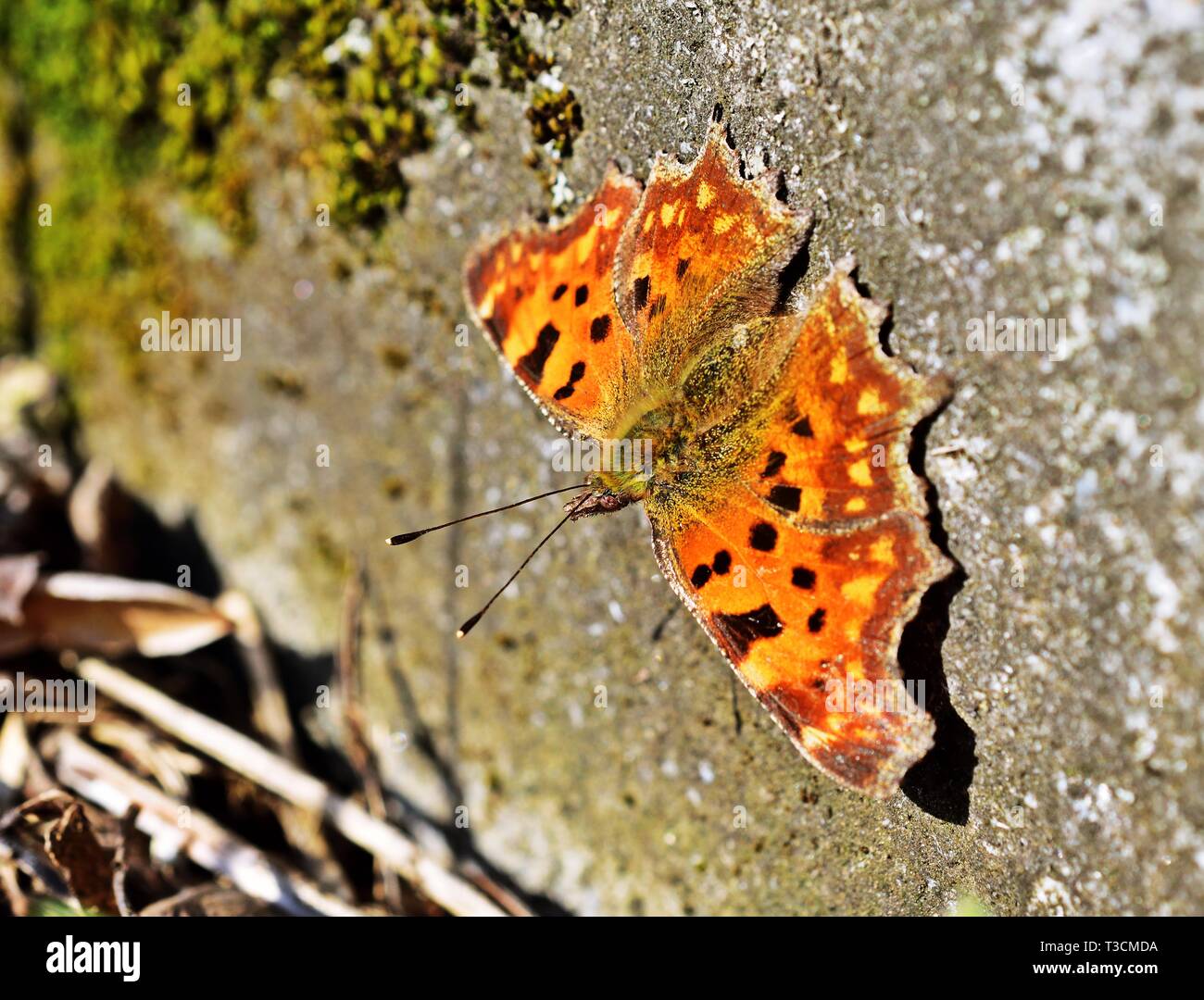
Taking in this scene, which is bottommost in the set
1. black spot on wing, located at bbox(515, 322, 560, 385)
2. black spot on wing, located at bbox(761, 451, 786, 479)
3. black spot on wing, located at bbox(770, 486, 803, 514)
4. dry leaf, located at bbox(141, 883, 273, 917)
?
dry leaf, located at bbox(141, 883, 273, 917)

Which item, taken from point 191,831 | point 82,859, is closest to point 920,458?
point 191,831

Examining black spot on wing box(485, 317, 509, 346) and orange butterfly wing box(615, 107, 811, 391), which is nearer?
orange butterfly wing box(615, 107, 811, 391)

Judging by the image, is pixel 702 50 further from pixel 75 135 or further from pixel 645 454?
pixel 75 135

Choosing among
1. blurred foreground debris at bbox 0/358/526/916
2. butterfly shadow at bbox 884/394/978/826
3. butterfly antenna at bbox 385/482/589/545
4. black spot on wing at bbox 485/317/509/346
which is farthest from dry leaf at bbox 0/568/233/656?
butterfly shadow at bbox 884/394/978/826

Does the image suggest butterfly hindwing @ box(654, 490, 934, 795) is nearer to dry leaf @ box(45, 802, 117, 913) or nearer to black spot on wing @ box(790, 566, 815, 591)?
black spot on wing @ box(790, 566, 815, 591)

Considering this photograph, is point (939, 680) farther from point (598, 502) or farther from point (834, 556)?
point (598, 502)
